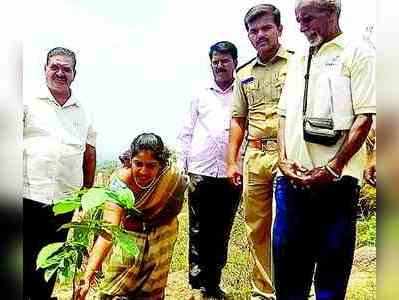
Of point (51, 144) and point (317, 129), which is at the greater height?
point (317, 129)

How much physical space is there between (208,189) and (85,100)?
512mm

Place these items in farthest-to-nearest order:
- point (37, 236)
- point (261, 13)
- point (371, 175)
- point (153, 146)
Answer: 1. point (37, 236)
2. point (153, 146)
3. point (261, 13)
4. point (371, 175)

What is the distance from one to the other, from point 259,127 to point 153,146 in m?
0.36

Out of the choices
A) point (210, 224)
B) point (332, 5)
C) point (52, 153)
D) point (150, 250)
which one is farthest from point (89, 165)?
point (332, 5)

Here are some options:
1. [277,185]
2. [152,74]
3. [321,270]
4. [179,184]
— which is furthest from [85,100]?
[321,270]

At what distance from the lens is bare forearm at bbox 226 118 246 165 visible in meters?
2.29

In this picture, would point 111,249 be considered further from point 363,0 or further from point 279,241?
point 363,0

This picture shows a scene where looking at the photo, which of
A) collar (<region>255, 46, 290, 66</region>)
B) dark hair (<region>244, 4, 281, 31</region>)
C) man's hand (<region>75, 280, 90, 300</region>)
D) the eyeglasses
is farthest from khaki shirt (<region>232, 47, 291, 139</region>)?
man's hand (<region>75, 280, 90, 300</region>)

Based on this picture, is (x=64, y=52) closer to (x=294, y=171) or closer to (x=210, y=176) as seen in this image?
(x=210, y=176)

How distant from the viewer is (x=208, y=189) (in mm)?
2326

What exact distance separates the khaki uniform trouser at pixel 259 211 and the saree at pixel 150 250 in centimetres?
22

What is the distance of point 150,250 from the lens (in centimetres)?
237

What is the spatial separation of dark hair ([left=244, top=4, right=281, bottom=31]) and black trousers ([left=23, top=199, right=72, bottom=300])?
2.93 ft

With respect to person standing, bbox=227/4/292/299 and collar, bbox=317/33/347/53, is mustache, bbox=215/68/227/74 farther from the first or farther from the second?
collar, bbox=317/33/347/53
